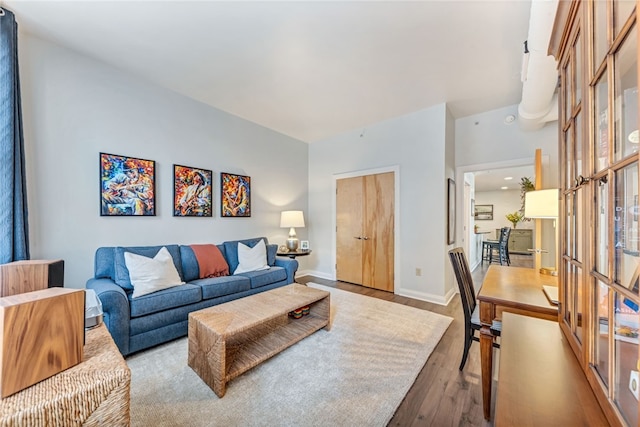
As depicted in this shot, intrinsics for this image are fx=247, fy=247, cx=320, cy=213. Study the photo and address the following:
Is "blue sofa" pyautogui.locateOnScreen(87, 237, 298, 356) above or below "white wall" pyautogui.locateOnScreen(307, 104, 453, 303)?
below

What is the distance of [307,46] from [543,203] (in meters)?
2.38

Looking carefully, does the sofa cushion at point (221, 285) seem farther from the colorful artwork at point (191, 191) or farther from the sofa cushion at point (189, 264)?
the colorful artwork at point (191, 191)

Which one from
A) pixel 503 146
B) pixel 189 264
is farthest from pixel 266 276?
pixel 503 146

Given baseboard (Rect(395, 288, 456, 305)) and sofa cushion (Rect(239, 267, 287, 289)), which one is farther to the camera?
baseboard (Rect(395, 288, 456, 305))

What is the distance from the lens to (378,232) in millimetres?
4047

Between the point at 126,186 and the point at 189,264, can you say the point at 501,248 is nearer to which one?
the point at 189,264

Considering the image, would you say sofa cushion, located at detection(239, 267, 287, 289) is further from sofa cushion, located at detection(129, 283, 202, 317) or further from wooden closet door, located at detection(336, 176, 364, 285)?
wooden closet door, located at detection(336, 176, 364, 285)

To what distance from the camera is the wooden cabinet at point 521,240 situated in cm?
816

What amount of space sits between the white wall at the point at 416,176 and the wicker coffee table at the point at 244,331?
177 centimetres

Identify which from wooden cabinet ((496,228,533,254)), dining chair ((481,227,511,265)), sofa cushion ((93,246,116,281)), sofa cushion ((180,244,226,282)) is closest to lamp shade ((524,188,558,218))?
sofa cushion ((180,244,226,282))

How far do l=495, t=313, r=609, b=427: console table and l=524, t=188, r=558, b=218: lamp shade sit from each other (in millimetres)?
1276

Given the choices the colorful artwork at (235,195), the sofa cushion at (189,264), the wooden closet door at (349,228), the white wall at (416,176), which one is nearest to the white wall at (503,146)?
the white wall at (416,176)

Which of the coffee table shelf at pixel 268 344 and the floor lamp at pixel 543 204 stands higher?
the floor lamp at pixel 543 204

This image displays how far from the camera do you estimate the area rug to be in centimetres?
145
